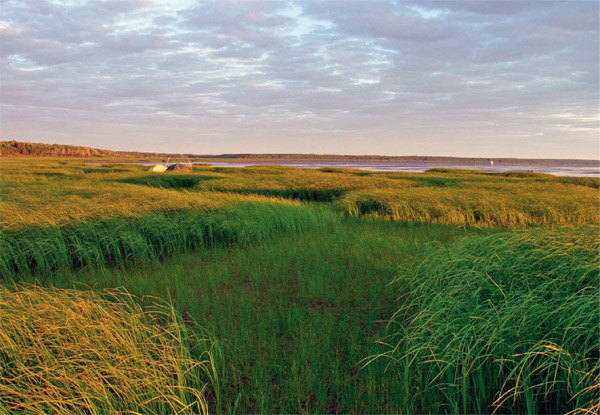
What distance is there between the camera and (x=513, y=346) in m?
2.63

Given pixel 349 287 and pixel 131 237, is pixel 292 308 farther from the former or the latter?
pixel 131 237

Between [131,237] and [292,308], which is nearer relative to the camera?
[292,308]

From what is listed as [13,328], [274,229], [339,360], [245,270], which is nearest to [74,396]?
[13,328]

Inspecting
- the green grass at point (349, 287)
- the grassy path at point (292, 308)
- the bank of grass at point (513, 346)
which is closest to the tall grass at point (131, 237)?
the green grass at point (349, 287)

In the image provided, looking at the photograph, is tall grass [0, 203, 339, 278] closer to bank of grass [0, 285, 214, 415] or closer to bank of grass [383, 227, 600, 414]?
bank of grass [0, 285, 214, 415]

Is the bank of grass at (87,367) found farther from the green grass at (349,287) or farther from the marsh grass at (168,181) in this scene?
the marsh grass at (168,181)

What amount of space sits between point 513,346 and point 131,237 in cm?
663

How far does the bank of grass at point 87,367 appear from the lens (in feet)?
7.65

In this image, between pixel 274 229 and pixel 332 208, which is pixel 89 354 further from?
pixel 332 208

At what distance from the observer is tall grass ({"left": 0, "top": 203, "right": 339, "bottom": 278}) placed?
20.4 ft

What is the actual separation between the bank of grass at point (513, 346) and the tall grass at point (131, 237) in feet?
17.2

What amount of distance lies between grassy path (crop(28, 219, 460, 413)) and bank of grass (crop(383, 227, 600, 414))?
1.26ft

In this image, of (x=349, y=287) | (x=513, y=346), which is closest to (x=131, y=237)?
(x=349, y=287)

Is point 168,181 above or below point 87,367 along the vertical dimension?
above
